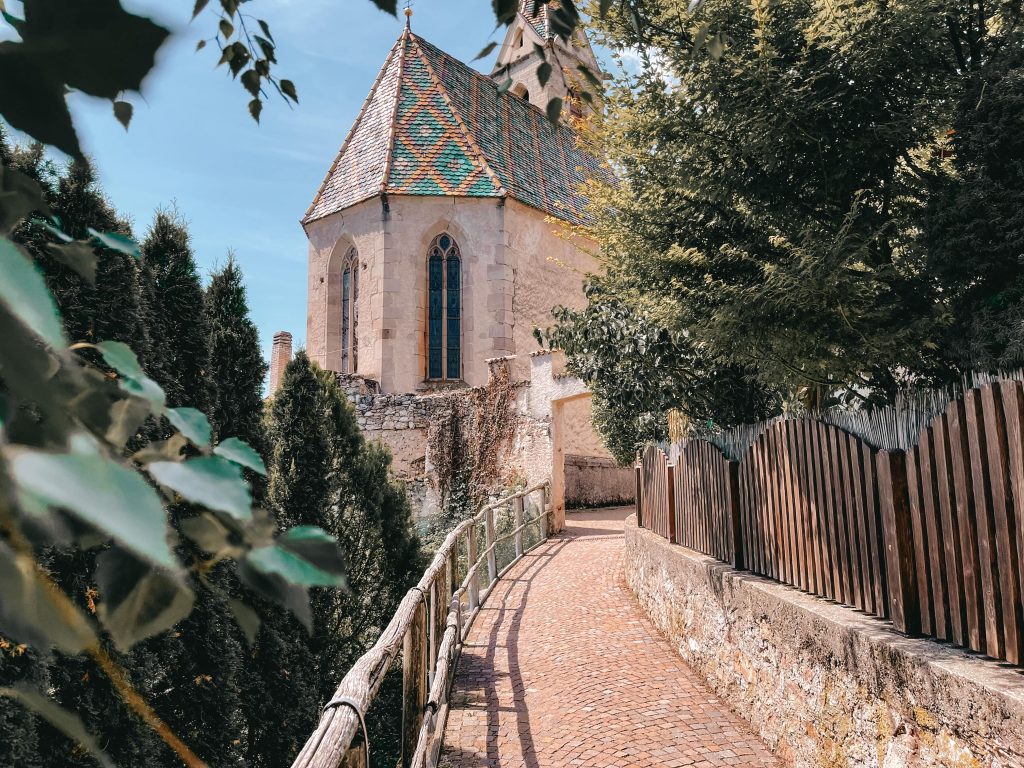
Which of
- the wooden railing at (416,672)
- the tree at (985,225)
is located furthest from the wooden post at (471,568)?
the tree at (985,225)

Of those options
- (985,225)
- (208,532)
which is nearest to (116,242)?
(208,532)

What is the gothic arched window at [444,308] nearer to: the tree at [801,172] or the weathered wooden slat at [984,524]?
the tree at [801,172]

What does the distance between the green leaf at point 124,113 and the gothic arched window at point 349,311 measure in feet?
60.3

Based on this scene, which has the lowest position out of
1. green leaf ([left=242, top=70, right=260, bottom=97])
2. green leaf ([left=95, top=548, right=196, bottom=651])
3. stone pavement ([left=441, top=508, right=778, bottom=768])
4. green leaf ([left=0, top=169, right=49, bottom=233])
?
stone pavement ([left=441, top=508, right=778, bottom=768])

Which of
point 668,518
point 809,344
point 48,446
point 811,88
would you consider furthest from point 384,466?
point 48,446

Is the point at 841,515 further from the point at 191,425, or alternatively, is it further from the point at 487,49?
the point at 191,425

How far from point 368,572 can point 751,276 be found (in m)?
5.36

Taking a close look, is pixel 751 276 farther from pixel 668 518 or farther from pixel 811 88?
pixel 668 518

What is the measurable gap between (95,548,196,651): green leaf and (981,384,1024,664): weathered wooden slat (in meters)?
3.28

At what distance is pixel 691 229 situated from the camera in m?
5.50

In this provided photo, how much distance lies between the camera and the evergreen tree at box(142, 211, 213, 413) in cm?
567

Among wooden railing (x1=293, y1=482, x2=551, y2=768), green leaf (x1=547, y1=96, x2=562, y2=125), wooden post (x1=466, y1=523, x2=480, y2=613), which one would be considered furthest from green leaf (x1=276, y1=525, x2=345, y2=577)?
wooden post (x1=466, y1=523, x2=480, y2=613)

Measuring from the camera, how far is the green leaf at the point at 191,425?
0.53 meters

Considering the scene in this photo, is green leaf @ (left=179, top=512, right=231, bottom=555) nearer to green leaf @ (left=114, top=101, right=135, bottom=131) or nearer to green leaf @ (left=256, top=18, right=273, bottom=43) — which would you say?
green leaf @ (left=114, top=101, right=135, bottom=131)
